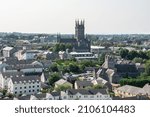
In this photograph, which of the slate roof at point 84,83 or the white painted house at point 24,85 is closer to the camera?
the white painted house at point 24,85

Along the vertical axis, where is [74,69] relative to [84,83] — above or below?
below

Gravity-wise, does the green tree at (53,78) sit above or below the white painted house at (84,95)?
below

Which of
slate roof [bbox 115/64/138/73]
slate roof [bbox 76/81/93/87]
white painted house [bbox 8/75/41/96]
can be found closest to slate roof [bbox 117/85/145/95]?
slate roof [bbox 76/81/93/87]

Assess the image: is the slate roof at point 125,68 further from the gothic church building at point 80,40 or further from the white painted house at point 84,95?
the gothic church building at point 80,40

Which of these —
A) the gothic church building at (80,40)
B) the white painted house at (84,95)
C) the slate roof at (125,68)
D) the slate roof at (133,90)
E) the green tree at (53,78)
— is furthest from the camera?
the gothic church building at (80,40)

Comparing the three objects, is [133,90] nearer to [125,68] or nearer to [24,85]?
[24,85]

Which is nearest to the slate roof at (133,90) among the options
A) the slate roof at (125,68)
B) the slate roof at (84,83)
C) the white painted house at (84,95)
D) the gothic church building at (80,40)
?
the slate roof at (84,83)

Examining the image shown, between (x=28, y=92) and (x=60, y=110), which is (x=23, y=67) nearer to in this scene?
(x=28, y=92)

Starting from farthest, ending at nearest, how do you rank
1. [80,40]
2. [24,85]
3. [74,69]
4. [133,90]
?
[80,40], [74,69], [24,85], [133,90]

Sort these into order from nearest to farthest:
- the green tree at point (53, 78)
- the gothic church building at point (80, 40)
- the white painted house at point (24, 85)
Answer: the white painted house at point (24, 85), the green tree at point (53, 78), the gothic church building at point (80, 40)

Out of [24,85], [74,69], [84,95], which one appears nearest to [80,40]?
[74,69]

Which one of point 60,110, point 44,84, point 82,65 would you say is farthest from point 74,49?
point 60,110

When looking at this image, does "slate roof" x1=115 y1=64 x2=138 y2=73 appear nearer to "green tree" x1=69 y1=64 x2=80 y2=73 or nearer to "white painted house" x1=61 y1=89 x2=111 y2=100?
"green tree" x1=69 y1=64 x2=80 y2=73
